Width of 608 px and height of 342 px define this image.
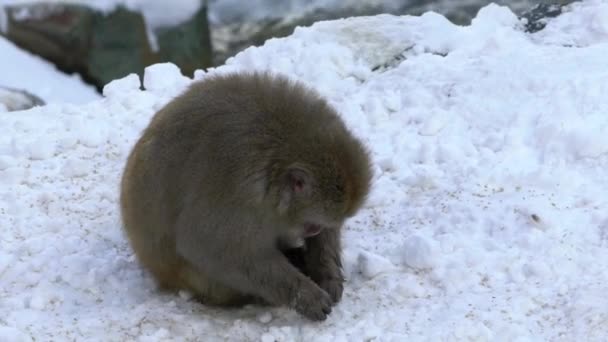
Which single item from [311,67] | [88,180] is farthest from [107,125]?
[311,67]

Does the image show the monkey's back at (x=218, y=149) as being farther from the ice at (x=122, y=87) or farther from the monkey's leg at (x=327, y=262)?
the ice at (x=122, y=87)

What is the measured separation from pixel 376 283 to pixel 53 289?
4.76 ft

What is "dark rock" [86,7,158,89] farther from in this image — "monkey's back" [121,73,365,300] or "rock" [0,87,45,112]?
"monkey's back" [121,73,365,300]

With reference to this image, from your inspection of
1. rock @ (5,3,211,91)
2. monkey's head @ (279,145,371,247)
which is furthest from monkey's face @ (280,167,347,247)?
rock @ (5,3,211,91)

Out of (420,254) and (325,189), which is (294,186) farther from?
(420,254)

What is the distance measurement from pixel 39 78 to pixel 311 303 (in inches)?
244

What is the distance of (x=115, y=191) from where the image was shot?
4957 millimetres

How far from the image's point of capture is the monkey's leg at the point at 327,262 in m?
3.94

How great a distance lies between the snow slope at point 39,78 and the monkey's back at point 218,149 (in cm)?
504

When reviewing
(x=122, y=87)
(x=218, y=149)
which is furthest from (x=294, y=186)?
(x=122, y=87)

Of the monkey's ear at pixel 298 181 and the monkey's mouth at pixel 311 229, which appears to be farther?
the monkey's mouth at pixel 311 229

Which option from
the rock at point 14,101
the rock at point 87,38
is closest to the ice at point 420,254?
the rock at point 14,101

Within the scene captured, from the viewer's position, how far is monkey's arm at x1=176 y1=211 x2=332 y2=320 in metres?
3.70

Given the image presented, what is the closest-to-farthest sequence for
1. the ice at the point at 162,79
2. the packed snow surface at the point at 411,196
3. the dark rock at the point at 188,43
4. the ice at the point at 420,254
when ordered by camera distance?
the packed snow surface at the point at 411,196
the ice at the point at 420,254
the ice at the point at 162,79
the dark rock at the point at 188,43
